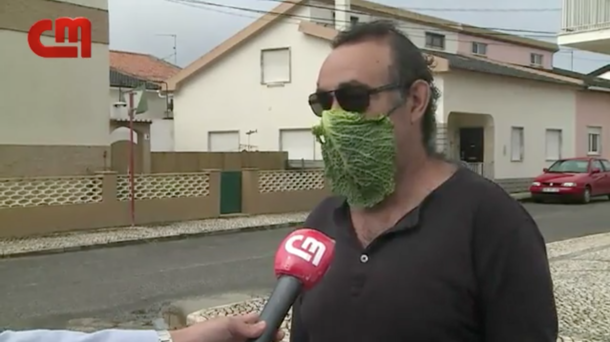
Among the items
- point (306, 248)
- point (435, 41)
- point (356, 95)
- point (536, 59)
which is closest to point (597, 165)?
point (435, 41)

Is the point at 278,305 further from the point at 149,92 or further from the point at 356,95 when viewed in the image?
the point at 149,92

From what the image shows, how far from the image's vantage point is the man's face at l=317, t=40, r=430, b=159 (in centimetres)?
214

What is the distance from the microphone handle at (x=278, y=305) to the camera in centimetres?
172

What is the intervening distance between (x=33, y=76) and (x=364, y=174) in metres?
17.6

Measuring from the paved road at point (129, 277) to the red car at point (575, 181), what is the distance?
759 cm

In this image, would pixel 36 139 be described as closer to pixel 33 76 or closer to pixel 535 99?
pixel 33 76

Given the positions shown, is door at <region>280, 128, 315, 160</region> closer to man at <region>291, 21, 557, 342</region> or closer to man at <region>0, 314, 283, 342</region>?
man at <region>291, 21, 557, 342</region>

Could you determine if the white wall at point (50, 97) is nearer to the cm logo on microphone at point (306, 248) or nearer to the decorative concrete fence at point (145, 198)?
the decorative concrete fence at point (145, 198)

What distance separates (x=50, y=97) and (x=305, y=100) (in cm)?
1005

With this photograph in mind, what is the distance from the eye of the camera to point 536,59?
41.7m

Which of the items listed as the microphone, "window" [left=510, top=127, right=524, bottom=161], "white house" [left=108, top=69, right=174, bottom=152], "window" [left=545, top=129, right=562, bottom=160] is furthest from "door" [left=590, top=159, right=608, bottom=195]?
the microphone

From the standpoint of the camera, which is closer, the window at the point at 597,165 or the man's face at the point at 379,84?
the man's face at the point at 379,84

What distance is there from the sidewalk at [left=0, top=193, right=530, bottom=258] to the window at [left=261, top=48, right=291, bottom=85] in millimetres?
9024

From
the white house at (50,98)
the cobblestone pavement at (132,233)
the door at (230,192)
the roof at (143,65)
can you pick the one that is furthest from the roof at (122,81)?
the cobblestone pavement at (132,233)
